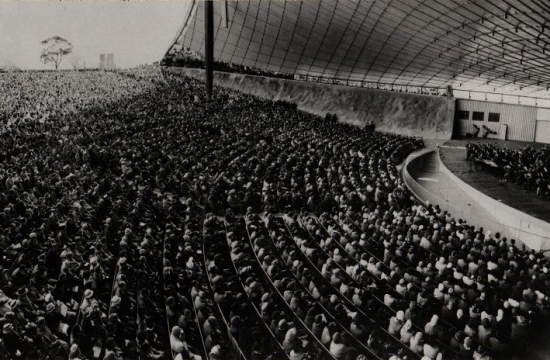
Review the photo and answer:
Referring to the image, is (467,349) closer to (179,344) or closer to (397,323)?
(397,323)

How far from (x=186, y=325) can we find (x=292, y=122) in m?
30.7

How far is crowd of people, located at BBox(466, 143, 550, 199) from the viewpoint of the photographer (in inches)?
986

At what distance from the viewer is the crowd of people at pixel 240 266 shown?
36.6ft

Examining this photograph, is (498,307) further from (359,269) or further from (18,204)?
(18,204)

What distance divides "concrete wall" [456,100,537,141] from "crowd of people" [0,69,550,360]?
833 inches

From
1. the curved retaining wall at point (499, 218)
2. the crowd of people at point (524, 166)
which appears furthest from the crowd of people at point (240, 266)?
the crowd of people at point (524, 166)

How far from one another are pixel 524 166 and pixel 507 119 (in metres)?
17.2

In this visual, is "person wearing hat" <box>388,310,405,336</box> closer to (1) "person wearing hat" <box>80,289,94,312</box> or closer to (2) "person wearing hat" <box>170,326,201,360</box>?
(2) "person wearing hat" <box>170,326,201,360</box>

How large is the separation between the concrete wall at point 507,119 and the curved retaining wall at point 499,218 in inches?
709

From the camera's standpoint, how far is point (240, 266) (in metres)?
15.0

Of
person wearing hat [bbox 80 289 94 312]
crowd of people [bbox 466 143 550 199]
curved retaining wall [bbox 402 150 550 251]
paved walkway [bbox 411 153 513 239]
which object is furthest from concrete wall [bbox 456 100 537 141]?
person wearing hat [bbox 80 289 94 312]

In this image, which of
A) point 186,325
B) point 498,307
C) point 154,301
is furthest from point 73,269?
point 498,307

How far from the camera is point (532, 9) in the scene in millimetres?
31453

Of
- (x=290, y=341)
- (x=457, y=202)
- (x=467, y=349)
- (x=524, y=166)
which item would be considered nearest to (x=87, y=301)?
(x=290, y=341)
